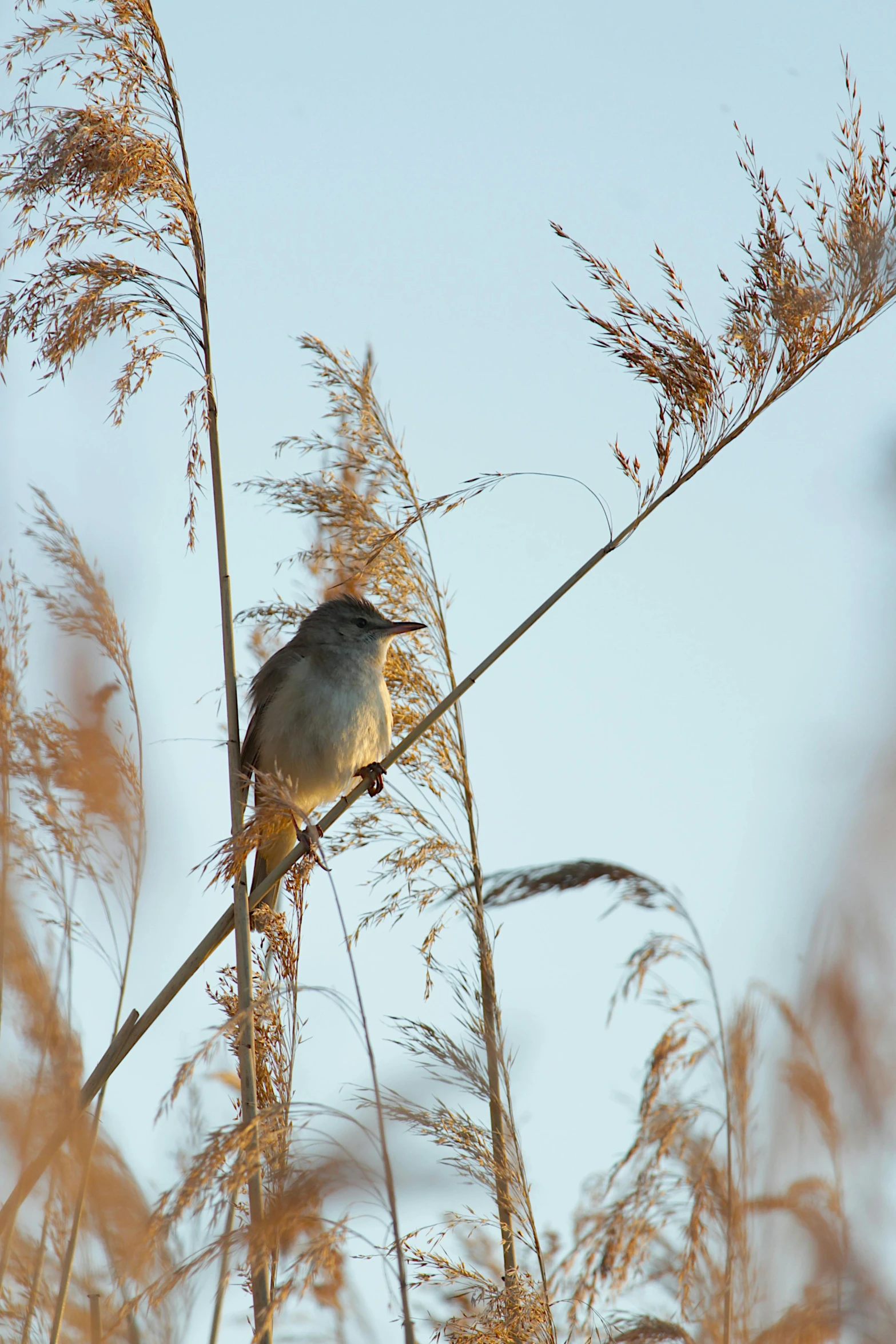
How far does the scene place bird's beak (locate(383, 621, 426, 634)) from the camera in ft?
11.9

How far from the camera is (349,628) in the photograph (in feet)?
14.9

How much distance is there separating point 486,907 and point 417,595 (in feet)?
3.15

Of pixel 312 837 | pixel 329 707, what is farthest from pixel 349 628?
pixel 312 837

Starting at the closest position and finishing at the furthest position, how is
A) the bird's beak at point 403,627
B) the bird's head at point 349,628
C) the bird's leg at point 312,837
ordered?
the bird's leg at point 312,837, the bird's beak at point 403,627, the bird's head at point 349,628

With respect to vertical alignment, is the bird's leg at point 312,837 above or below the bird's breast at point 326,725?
below

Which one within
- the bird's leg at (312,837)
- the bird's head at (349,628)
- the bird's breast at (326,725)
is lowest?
the bird's leg at (312,837)

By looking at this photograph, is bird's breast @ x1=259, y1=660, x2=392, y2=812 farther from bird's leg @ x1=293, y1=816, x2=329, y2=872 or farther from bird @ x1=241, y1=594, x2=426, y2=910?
bird's leg @ x1=293, y1=816, x2=329, y2=872

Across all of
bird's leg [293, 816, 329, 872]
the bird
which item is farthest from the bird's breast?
bird's leg [293, 816, 329, 872]

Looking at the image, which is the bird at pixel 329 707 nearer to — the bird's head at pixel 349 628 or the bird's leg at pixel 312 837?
the bird's head at pixel 349 628

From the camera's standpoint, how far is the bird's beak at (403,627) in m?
3.64

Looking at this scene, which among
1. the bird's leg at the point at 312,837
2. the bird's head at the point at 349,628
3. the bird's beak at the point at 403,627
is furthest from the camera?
the bird's head at the point at 349,628

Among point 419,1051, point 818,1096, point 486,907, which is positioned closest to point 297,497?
point 486,907

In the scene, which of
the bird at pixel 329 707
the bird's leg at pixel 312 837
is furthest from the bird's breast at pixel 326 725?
the bird's leg at pixel 312 837

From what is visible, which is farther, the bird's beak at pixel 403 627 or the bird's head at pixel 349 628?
the bird's head at pixel 349 628
